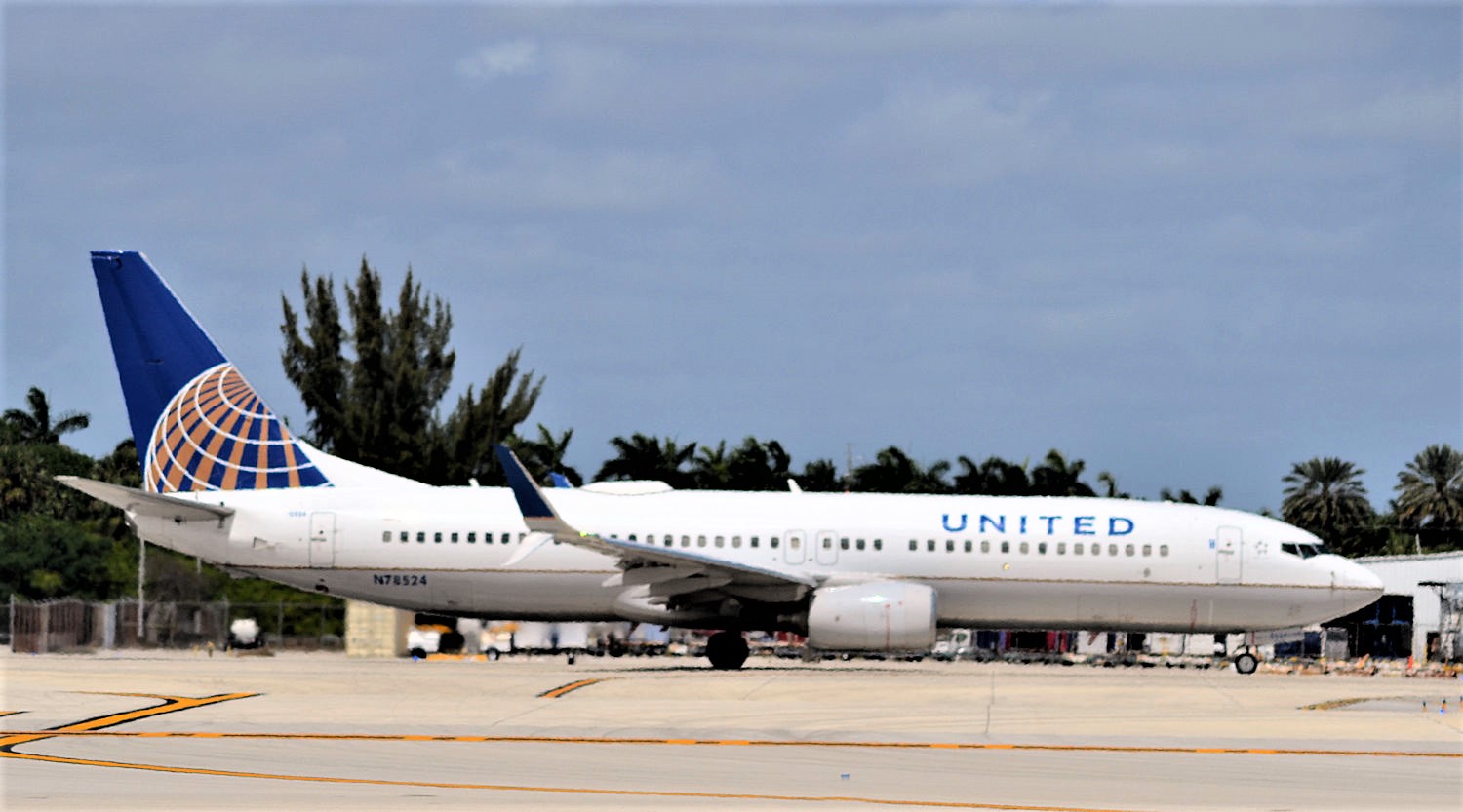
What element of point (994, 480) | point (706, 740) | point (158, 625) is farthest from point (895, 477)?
point (706, 740)

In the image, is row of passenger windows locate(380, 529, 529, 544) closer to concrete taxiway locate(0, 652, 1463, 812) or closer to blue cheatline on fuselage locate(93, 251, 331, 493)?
blue cheatline on fuselage locate(93, 251, 331, 493)

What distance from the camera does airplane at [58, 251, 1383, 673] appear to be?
32031mm

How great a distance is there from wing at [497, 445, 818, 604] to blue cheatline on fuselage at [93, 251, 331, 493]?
255 inches

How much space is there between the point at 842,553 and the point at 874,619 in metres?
2.02

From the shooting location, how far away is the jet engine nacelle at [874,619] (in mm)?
30359

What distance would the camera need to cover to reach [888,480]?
66.7 m

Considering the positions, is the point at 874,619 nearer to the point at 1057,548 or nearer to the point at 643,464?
the point at 1057,548

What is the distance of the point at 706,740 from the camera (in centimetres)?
1859

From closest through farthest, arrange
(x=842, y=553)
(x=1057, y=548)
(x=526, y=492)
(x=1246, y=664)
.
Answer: (x=526, y=492), (x=842, y=553), (x=1057, y=548), (x=1246, y=664)

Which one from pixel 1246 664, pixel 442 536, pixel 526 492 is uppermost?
pixel 526 492

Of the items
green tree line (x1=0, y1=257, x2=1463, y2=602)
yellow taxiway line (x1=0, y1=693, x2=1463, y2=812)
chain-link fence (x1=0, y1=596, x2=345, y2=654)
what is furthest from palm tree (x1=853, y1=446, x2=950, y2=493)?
yellow taxiway line (x1=0, y1=693, x2=1463, y2=812)

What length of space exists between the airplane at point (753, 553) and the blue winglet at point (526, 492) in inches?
122

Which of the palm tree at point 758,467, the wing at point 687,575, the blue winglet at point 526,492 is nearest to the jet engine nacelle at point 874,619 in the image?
the wing at point 687,575

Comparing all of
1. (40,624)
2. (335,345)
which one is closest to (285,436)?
(40,624)
